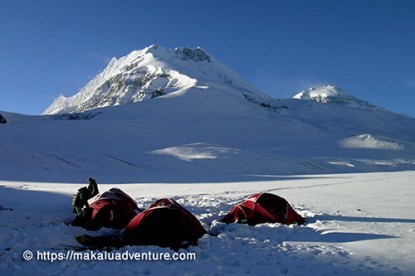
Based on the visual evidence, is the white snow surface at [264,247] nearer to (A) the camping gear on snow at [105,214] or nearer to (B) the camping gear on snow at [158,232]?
(B) the camping gear on snow at [158,232]

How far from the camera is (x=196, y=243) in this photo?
25.7 ft

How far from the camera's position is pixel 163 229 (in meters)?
7.90

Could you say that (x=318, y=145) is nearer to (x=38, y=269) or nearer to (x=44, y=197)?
(x=44, y=197)

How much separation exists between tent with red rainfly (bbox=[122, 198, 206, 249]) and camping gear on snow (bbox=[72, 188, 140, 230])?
183 centimetres

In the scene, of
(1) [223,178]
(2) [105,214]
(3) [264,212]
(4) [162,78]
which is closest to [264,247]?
(3) [264,212]

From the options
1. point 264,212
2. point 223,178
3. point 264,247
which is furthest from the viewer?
point 223,178

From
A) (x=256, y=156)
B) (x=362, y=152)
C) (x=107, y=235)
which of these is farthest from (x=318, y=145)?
(x=107, y=235)

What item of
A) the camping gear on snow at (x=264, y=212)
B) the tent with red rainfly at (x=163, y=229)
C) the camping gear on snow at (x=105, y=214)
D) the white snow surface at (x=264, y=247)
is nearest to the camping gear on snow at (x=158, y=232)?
the tent with red rainfly at (x=163, y=229)

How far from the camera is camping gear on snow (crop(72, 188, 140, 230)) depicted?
9.85m

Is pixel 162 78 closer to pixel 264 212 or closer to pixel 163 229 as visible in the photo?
pixel 264 212

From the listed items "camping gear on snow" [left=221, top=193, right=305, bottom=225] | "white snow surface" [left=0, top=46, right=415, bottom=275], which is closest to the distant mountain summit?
"white snow surface" [left=0, top=46, right=415, bottom=275]

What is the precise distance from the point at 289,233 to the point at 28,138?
4247 centimetres

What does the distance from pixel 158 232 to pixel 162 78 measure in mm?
117902

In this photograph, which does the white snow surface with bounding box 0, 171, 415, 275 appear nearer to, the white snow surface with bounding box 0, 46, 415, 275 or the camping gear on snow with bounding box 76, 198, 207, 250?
the white snow surface with bounding box 0, 46, 415, 275
